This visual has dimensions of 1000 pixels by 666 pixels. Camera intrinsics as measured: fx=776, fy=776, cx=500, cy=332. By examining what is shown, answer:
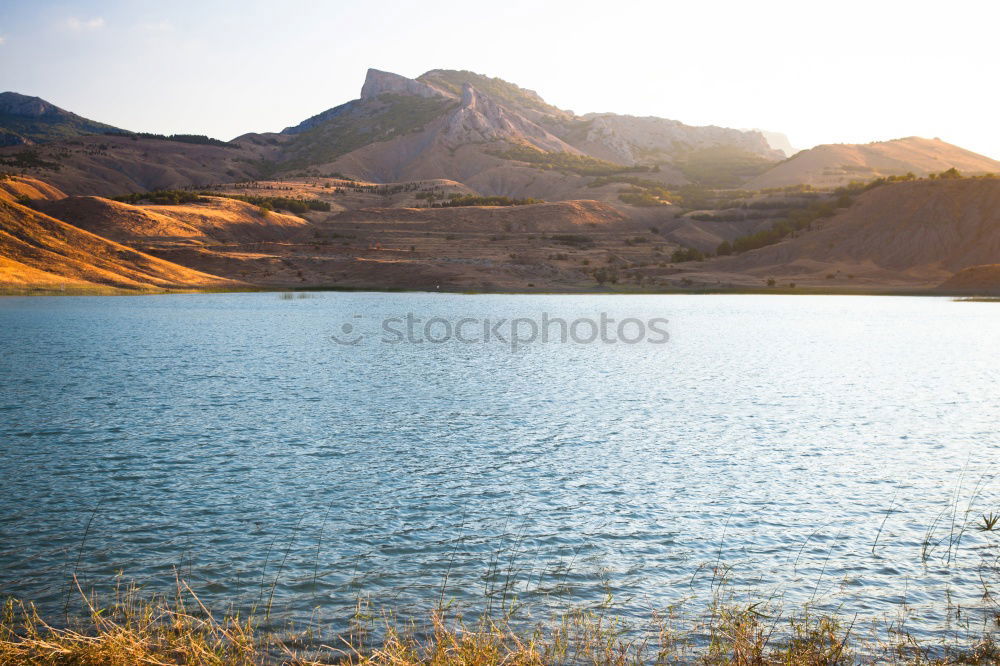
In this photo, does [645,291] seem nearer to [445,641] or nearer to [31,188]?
[445,641]

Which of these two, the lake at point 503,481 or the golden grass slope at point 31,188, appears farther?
the golden grass slope at point 31,188

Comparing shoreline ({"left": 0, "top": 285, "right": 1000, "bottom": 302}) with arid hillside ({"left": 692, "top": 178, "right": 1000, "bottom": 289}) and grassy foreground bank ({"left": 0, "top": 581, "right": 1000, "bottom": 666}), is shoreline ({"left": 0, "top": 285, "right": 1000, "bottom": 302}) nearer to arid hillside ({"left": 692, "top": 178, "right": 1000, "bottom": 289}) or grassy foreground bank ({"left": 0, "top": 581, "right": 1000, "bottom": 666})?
arid hillside ({"left": 692, "top": 178, "right": 1000, "bottom": 289})

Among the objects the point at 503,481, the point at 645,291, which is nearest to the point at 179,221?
the point at 645,291

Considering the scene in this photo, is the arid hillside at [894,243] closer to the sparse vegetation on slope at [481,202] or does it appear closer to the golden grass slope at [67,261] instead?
the sparse vegetation on slope at [481,202]

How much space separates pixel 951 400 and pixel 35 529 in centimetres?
2792

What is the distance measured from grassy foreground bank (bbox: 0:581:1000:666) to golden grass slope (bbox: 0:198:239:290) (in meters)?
79.5

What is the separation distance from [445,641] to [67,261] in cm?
9194

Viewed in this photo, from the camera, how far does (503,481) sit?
1645cm

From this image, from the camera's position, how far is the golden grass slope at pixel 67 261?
81750 mm

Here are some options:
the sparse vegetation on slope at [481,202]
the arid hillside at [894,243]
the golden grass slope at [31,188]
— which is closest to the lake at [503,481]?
the arid hillside at [894,243]

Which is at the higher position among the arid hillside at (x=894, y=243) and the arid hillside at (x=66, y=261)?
the arid hillside at (x=894, y=243)

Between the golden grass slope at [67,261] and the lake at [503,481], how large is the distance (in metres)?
49.0

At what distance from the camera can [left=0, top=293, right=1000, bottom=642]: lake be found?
1132cm

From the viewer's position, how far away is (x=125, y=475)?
54.1 ft
